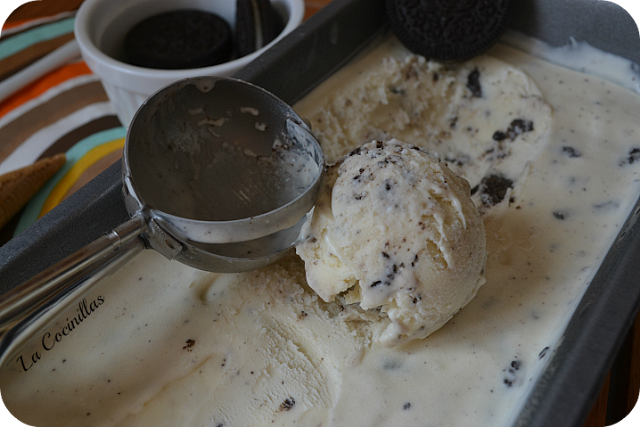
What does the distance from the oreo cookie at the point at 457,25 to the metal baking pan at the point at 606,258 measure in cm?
9

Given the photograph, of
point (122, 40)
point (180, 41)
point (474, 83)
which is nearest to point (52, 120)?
point (122, 40)

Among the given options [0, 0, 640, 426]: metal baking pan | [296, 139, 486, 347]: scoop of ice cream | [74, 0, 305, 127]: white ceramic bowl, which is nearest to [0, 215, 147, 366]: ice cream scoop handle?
[0, 0, 640, 426]: metal baking pan

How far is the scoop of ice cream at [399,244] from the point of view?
777mm

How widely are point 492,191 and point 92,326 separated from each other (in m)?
0.71

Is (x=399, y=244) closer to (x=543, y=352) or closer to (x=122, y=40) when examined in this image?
(x=543, y=352)

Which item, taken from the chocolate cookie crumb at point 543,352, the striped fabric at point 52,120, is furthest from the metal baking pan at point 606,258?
the striped fabric at point 52,120

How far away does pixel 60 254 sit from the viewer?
0.82 m

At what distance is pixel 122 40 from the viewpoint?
143cm

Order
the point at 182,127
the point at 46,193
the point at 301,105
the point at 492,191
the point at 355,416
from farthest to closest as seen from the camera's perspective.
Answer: the point at 46,193 < the point at 301,105 < the point at 492,191 < the point at 182,127 < the point at 355,416

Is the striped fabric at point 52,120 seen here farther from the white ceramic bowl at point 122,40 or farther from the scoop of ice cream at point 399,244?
the scoop of ice cream at point 399,244

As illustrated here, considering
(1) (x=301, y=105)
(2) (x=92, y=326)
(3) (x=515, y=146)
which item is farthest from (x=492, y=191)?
(2) (x=92, y=326)

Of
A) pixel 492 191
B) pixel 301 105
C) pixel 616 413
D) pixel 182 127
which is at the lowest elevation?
pixel 616 413

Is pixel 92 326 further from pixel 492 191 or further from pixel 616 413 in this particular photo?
pixel 616 413

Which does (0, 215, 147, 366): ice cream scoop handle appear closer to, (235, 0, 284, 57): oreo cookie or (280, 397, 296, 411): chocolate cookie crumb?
(280, 397, 296, 411): chocolate cookie crumb
